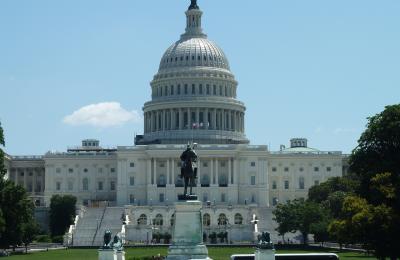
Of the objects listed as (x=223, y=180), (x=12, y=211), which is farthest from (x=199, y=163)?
(x=12, y=211)

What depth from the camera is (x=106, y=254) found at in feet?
194

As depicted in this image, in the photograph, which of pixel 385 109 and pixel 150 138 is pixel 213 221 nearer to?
pixel 150 138

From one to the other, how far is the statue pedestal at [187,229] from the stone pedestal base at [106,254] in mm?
9002

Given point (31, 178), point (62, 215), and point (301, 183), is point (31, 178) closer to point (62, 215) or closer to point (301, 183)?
point (62, 215)

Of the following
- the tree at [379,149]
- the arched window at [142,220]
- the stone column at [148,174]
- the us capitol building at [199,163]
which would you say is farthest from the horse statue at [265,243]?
the stone column at [148,174]

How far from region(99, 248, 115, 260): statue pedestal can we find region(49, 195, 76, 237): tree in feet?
269

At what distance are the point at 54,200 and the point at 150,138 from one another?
3592cm

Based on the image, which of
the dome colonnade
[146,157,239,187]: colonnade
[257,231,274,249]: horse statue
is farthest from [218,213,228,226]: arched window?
[257,231,274,249]: horse statue

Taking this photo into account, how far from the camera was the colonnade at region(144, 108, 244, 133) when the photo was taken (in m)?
175

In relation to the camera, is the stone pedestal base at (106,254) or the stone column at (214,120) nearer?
the stone pedestal base at (106,254)

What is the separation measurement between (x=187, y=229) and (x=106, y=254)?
9753 millimetres

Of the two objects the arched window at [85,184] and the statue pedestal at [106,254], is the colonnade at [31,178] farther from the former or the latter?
the statue pedestal at [106,254]

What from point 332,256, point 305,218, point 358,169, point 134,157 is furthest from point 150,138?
point 332,256

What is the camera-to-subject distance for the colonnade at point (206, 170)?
162875 mm
